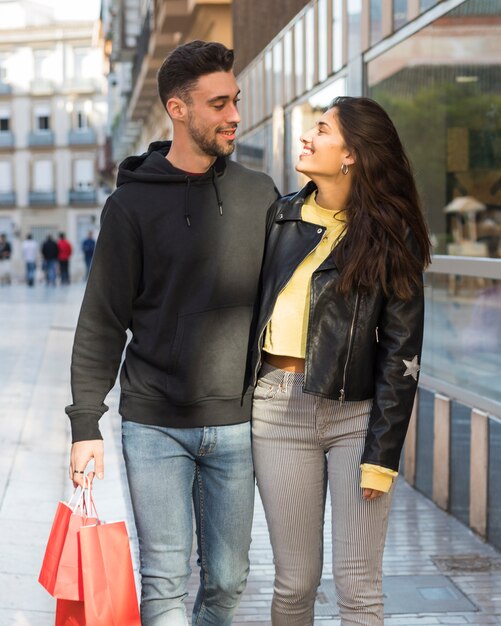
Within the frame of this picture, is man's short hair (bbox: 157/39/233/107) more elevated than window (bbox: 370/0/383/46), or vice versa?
window (bbox: 370/0/383/46)

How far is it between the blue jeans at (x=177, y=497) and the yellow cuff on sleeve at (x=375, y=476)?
0.38 metres

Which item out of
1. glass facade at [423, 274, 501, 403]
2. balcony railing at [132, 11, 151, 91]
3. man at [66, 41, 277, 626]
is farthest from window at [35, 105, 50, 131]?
man at [66, 41, 277, 626]

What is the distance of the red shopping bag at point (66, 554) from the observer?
323 cm

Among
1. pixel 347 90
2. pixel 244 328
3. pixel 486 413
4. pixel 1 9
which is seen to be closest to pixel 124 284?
pixel 244 328

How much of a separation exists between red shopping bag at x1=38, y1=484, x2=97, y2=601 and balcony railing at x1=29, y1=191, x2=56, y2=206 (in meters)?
72.9

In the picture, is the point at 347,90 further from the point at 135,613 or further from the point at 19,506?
the point at 135,613

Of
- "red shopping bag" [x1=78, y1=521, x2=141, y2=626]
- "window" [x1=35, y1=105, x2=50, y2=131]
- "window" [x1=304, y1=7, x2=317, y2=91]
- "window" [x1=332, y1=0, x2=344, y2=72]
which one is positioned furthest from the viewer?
"window" [x1=35, y1=105, x2=50, y2=131]

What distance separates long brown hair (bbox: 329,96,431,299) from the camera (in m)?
3.31

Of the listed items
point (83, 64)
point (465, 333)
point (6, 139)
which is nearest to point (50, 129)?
point (6, 139)

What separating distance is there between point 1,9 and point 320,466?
84.2 metres

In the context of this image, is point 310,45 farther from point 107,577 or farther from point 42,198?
point 42,198

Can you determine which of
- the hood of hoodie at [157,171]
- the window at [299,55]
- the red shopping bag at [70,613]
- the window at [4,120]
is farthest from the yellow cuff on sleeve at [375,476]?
the window at [4,120]

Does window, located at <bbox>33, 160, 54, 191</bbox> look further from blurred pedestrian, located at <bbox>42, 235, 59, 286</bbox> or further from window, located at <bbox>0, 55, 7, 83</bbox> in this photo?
blurred pedestrian, located at <bbox>42, 235, 59, 286</bbox>

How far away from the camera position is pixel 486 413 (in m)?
6.23
